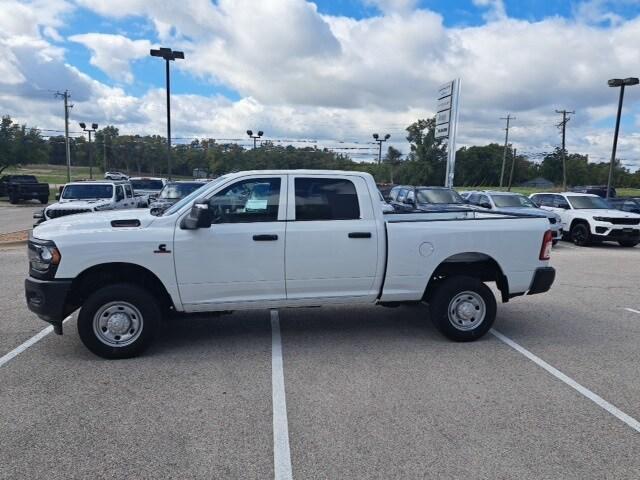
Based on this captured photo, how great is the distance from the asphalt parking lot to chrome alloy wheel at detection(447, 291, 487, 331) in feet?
0.78

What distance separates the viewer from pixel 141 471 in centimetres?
305

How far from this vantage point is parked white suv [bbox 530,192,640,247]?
14633mm

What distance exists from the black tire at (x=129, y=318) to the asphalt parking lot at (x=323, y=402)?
138 millimetres

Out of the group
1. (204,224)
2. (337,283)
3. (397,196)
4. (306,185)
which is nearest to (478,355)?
(337,283)

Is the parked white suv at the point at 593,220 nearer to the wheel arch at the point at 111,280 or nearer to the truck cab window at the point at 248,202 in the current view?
the truck cab window at the point at 248,202

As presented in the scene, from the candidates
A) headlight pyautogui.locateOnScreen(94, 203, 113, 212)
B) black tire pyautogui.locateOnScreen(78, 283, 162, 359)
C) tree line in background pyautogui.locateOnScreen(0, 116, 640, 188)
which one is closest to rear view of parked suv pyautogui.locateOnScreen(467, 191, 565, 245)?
tree line in background pyautogui.locateOnScreen(0, 116, 640, 188)

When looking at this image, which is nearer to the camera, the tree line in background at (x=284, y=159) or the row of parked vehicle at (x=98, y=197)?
the row of parked vehicle at (x=98, y=197)

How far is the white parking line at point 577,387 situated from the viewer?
3785 millimetres

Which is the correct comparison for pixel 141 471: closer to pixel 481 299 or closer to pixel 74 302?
pixel 74 302

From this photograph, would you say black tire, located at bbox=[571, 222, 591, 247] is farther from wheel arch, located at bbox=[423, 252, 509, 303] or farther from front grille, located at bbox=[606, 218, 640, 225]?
wheel arch, located at bbox=[423, 252, 509, 303]

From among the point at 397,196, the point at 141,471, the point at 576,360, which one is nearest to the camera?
the point at 141,471

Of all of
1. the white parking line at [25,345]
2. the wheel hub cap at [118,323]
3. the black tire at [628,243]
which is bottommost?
the white parking line at [25,345]

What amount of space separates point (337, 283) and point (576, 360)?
2630 millimetres

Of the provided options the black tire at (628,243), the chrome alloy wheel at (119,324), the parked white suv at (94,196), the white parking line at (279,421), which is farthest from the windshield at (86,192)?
the black tire at (628,243)
